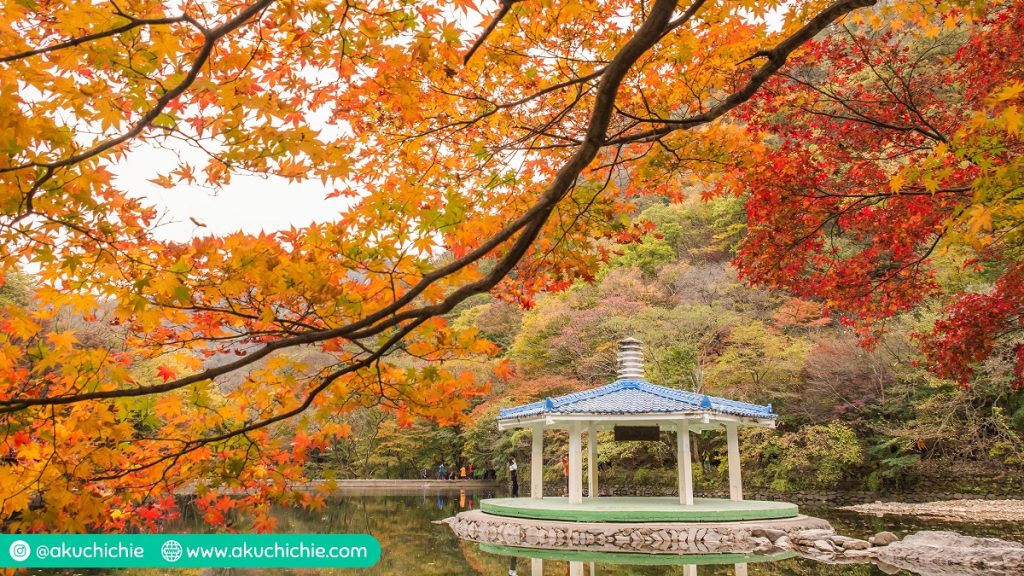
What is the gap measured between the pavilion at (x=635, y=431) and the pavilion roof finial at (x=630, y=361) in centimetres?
2

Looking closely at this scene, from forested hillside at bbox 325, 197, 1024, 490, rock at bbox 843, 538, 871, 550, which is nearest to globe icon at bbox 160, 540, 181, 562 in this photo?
rock at bbox 843, 538, 871, 550

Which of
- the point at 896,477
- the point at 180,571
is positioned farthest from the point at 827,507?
the point at 180,571

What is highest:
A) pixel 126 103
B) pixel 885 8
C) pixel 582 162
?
pixel 885 8

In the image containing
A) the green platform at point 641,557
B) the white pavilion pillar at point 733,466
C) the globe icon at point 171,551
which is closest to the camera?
the globe icon at point 171,551

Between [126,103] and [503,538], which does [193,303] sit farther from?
[503,538]

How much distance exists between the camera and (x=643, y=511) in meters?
9.71

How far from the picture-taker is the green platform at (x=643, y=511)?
966 centimetres

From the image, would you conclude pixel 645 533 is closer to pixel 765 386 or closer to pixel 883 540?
pixel 883 540

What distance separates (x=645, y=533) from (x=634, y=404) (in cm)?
237

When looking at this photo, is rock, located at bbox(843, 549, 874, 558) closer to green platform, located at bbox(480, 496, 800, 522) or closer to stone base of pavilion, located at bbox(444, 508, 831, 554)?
stone base of pavilion, located at bbox(444, 508, 831, 554)

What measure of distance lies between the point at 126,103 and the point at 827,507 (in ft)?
56.0

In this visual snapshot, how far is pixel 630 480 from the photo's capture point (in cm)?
2066

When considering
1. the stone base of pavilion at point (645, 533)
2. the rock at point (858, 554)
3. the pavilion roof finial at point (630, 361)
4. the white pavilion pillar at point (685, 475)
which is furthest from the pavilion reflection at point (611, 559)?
the pavilion roof finial at point (630, 361)

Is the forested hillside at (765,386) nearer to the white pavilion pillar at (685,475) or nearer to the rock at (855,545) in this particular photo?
the white pavilion pillar at (685,475)
